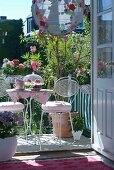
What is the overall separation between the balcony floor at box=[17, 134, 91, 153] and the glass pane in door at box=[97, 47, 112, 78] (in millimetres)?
1099

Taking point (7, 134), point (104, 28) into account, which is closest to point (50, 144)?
point (7, 134)

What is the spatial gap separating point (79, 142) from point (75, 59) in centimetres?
215

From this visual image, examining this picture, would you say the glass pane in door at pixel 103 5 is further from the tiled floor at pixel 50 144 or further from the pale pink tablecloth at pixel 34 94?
the tiled floor at pixel 50 144

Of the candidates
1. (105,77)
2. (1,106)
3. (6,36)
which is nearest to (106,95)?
(105,77)

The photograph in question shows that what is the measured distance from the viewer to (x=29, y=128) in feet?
21.7

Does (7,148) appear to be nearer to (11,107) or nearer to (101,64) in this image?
(11,107)

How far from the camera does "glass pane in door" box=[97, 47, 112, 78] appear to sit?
5.00 meters

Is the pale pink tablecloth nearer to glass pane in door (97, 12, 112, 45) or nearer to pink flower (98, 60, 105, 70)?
pink flower (98, 60, 105, 70)

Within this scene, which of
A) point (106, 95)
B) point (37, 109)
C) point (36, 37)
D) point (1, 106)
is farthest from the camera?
point (37, 109)

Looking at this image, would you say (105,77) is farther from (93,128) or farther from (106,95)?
(93,128)

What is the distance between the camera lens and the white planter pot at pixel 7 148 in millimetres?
5000

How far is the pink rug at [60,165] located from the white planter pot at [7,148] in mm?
113

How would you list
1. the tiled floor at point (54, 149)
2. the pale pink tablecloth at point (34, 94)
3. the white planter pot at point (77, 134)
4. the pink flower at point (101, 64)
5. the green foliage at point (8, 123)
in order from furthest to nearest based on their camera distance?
the white planter pot at point (77, 134) < the pale pink tablecloth at point (34, 94) < the tiled floor at point (54, 149) < the pink flower at point (101, 64) < the green foliage at point (8, 123)

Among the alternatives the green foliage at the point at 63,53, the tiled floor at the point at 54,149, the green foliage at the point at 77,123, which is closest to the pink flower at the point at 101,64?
the tiled floor at the point at 54,149
